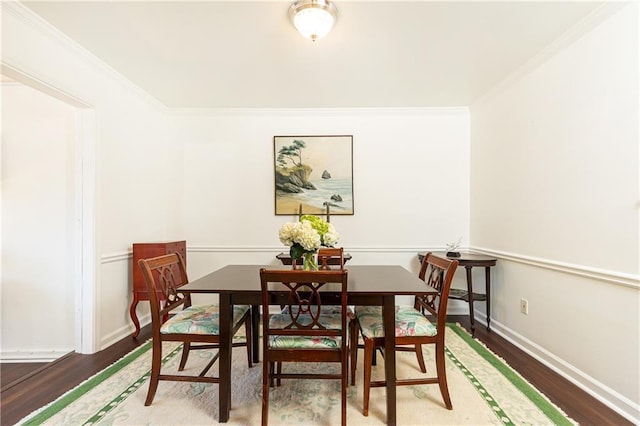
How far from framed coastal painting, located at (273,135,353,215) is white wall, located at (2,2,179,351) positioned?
1.42 meters

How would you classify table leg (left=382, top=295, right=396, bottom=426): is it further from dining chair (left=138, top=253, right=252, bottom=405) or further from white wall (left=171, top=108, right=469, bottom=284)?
white wall (left=171, top=108, right=469, bottom=284)

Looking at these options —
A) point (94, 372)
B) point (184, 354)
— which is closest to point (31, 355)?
point (94, 372)

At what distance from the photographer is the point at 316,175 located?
3.55 metres

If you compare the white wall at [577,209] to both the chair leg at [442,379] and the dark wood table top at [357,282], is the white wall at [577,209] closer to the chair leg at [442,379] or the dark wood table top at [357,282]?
the chair leg at [442,379]

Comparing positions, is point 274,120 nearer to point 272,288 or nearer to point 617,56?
point 272,288

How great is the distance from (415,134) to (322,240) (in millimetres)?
2335

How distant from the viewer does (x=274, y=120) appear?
359cm

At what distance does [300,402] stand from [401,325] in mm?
785

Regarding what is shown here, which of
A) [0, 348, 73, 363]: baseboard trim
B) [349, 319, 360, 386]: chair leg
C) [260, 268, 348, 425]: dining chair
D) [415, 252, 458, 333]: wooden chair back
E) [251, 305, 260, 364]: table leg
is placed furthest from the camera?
[0, 348, 73, 363]: baseboard trim

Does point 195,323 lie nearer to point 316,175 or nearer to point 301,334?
point 301,334

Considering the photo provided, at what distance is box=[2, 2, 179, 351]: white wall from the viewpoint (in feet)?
6.44

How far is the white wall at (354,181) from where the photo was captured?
3.54 meters

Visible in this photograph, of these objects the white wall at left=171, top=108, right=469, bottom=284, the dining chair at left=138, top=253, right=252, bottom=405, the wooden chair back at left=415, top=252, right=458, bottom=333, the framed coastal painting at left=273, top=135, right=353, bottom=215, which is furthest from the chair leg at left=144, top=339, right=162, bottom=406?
the framed coastal painting at left=273, top=135, right=353, bottom=215

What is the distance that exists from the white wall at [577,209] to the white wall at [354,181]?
Result: 0.69m
